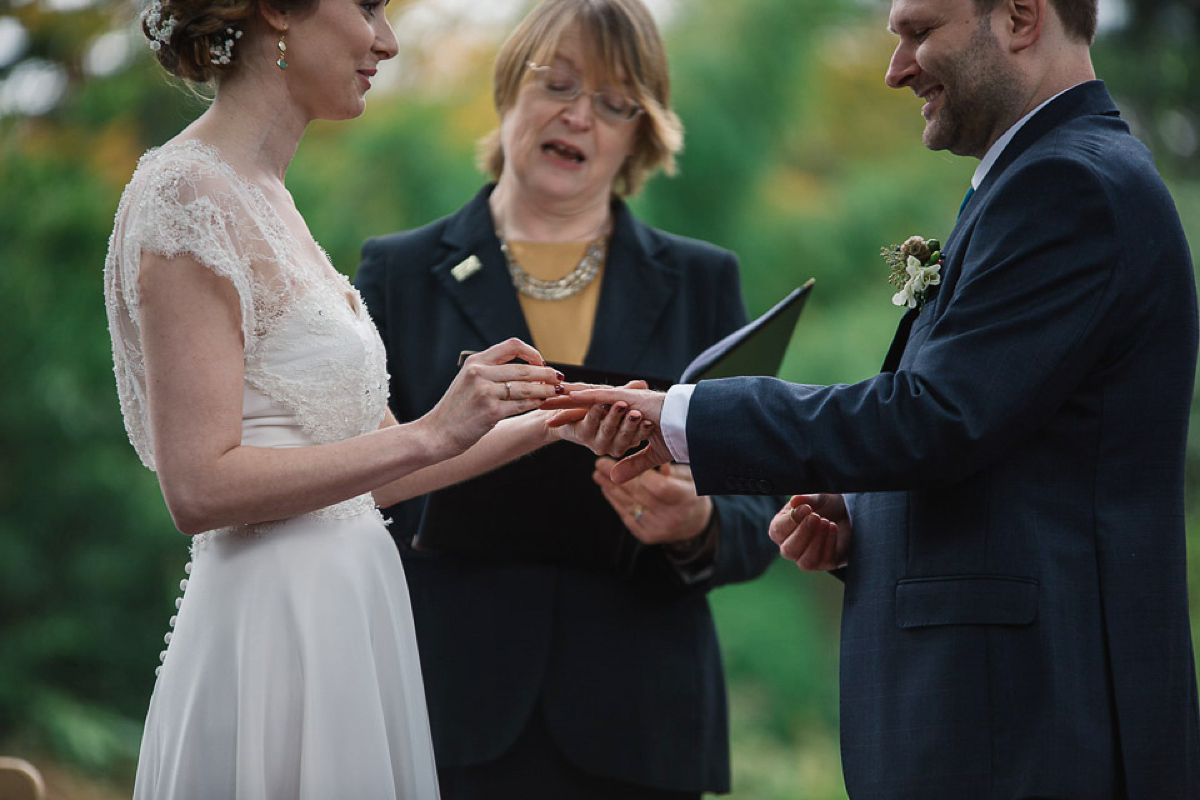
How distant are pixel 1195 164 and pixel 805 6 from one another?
2.74 meters

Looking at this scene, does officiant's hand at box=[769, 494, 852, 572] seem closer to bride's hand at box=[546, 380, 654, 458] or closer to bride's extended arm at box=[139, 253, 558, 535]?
bride's hand at box=[546, 380, 654, 458]

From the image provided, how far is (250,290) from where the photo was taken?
6.52 feet

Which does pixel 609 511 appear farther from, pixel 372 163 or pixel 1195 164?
pixel 1195 164

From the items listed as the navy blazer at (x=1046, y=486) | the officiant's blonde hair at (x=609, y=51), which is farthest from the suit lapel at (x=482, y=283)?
the navy blazer at (x=1046, y=486)

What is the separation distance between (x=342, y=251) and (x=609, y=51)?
3532 mm

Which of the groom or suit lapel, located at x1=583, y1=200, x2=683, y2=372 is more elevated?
suit lapel, located at x1=583, y1=200, x2=683, y2=372

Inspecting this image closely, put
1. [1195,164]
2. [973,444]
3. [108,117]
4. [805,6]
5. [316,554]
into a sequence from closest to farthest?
[973,444]
[316,554]
[108,117]
[805,6]
[1195,164]

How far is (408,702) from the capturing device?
7.06ft

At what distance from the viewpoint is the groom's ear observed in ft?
6.91

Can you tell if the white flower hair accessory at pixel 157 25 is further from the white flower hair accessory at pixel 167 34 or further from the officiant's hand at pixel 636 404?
the officiant's hand at pixel 636 404

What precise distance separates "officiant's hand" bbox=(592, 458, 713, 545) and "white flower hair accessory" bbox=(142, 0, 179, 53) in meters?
1.16

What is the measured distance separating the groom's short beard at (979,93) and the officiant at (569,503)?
2.50 ft

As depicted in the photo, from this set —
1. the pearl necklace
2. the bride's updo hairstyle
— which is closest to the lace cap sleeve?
the bride's updo hairstyle

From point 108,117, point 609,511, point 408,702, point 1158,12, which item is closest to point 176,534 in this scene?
point 108,117
